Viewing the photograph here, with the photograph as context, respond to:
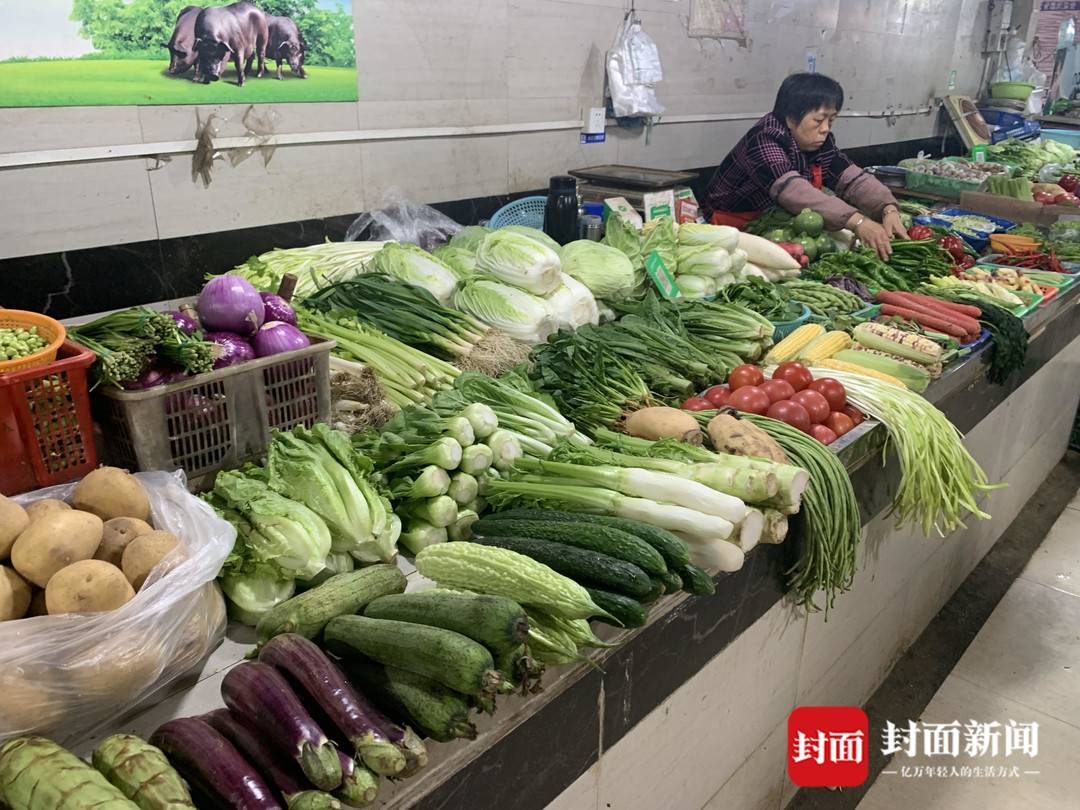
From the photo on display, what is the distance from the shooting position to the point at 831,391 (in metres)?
2.89

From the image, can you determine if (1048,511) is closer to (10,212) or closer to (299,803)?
(299,803)

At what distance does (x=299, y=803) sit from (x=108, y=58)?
9.47 feet

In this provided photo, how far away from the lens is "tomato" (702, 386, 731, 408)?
2869 mm

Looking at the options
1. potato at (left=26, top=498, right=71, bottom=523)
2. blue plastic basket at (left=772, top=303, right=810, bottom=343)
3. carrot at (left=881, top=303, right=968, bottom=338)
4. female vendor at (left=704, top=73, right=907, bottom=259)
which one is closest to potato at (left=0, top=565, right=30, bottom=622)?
potato at (left=26, top=498, right=71, bottom=523)

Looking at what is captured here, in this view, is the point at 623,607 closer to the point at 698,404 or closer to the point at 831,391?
the point at 698,404

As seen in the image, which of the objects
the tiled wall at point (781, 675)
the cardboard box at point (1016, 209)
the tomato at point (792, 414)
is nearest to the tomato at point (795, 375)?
the tomato at point (792, 414)

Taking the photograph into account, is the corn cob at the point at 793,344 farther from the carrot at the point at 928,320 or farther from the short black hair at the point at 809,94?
the short black hair at the point at 809,94

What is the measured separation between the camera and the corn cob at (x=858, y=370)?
10.3 ft

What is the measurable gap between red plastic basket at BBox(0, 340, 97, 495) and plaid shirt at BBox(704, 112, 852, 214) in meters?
4.65

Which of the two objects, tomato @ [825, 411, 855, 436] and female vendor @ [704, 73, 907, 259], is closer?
tomato @ [825, 411, 855, 436]

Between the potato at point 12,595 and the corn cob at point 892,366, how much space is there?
9.76ft

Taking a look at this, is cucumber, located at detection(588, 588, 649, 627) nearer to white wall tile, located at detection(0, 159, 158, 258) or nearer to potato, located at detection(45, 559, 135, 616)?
potato, located at detection(45, 559, 135, 616)

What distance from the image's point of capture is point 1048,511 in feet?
17.3

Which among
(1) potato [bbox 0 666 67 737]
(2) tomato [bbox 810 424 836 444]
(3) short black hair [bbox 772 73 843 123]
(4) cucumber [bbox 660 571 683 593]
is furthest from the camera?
(3) short black hair [bbox 772 73 843 123]
